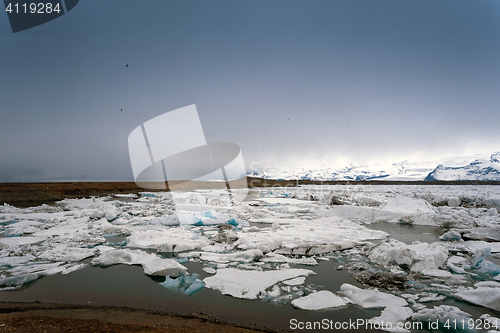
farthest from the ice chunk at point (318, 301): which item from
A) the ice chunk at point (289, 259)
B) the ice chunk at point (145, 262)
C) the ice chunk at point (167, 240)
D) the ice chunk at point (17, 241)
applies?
the ice chunk at point (17, 241)

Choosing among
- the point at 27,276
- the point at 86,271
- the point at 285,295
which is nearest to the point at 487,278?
the point at 285,295

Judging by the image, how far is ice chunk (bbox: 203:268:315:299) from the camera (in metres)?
4.02

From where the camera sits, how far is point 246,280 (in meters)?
4.41

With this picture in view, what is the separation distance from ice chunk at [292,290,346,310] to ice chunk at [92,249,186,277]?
2477mm

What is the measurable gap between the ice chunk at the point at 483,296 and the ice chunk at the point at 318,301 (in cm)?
200

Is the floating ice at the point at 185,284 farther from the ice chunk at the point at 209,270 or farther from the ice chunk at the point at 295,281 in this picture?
the ice chunk at the point at 295,281

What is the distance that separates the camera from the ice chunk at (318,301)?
139 inches

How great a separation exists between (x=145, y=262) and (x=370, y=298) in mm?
4557

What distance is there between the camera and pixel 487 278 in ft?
15.0

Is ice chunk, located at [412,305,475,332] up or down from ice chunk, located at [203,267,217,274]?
up

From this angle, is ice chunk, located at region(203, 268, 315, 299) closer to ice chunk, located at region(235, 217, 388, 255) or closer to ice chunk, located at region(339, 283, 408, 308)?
ice chunk, located at region(339, 283, 408, 308)

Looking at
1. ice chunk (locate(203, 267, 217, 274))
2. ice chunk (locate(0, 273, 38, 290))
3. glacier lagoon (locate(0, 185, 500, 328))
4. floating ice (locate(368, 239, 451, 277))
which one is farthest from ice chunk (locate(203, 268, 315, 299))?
ice chunk (locate(0, 273, 38, 290))

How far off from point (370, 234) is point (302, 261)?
3862mm

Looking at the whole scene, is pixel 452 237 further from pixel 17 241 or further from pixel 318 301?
pixel 17 241
